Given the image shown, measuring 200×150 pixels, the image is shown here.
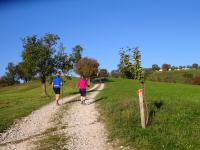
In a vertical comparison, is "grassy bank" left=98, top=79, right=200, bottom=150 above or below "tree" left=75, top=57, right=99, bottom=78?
below

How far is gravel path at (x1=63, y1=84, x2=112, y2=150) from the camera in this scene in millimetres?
13023

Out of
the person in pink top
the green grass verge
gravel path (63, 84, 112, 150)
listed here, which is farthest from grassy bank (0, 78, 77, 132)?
the person in pink top

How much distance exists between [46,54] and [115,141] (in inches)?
1444

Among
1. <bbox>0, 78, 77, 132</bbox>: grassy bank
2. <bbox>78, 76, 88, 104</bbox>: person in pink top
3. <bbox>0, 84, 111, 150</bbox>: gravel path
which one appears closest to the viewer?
<bbox>0, 84, 111, 150</bbox>: gravel path

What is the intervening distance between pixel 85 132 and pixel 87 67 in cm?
10161

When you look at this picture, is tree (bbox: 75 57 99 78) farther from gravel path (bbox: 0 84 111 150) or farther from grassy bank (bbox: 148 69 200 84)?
gravel path (bbox: 0 84 111 150)

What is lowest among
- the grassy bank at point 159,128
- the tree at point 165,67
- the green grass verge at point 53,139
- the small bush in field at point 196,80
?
the green grass verge at point 53,139

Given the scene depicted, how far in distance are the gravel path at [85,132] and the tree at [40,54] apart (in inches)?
1116

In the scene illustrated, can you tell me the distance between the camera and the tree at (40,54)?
4906 cm

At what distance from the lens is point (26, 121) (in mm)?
20297

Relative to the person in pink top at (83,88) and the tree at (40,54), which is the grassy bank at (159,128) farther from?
the tree at (40,54)

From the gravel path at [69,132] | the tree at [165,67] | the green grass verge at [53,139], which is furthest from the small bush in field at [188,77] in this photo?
the green grass verge at [53,139]

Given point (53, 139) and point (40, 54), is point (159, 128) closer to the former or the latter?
point (53, 139)

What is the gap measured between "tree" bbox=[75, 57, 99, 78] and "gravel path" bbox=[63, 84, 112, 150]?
9334 cm
